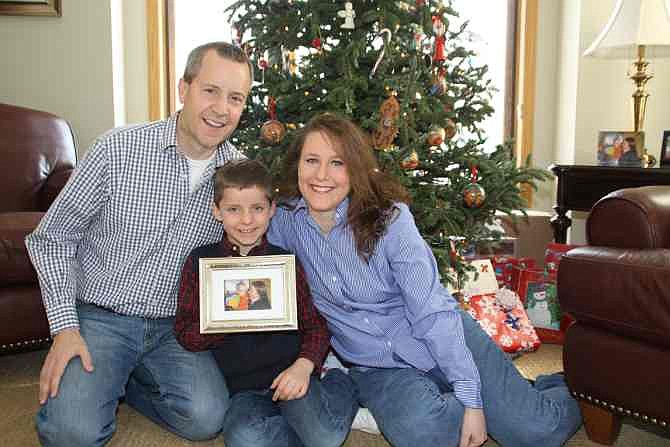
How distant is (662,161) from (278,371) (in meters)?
2.46

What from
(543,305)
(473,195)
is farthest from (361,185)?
(543,305)

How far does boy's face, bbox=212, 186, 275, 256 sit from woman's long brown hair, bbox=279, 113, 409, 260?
20 cm

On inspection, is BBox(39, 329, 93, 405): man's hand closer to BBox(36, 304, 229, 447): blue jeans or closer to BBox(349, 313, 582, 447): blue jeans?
BBox(36, 304, 229, 447): blue jeans

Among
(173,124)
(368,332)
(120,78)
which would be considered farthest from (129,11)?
(368,332)

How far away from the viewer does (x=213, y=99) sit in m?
1.81

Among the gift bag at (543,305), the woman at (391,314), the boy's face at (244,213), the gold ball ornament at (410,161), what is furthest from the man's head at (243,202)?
the gift bag at (543,305)

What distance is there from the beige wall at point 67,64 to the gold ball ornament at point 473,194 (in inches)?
84.4

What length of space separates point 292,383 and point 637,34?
2.50 m

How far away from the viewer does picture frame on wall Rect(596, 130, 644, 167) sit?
10.1ft

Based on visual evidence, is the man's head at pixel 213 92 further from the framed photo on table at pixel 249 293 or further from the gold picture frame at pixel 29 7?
the gold picture frame at pixel 29 7

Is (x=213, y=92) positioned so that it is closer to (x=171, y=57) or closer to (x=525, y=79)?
(x=171, y=57)

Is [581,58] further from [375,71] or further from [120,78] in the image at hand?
[120,78]

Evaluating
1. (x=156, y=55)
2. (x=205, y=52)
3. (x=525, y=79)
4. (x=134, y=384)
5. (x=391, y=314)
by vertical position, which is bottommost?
(x=134, y=384)

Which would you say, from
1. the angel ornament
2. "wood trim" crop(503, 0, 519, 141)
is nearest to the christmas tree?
the angel ornament
